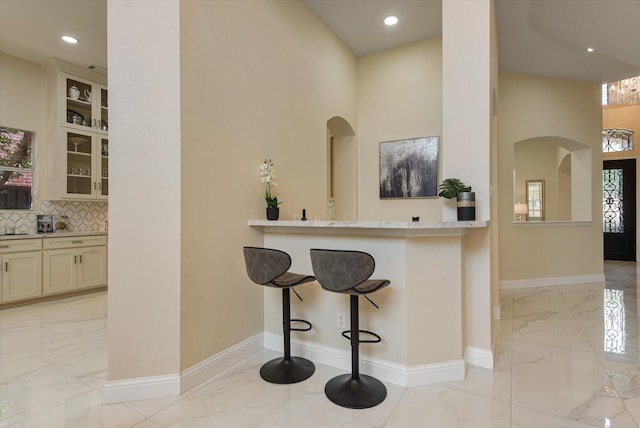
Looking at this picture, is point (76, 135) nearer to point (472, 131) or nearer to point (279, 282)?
point (279, 282)

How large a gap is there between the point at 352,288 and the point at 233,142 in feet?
4.91

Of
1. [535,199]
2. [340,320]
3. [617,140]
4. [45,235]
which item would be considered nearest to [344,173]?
[340,320]

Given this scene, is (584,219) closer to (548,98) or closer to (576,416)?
(548,98)

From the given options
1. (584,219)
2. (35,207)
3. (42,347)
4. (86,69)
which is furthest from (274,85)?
(584,219)

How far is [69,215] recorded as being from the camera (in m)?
4.96

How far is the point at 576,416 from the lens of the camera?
189 centimetres

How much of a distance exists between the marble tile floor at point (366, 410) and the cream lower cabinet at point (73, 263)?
122 centimetres

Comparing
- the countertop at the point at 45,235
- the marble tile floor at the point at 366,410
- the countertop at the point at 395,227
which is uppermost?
the countertop at the point at 395,227

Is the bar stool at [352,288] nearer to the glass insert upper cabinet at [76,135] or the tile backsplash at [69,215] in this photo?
the glass insert upper cabinet at [76,135]

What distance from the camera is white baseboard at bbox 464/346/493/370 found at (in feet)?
8.20

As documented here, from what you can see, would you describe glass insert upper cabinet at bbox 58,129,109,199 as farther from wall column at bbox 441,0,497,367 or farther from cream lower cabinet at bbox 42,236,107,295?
wall column at bbox 441,0,497,367

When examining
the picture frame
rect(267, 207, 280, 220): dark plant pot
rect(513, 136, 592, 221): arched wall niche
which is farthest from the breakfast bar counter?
the picture frame

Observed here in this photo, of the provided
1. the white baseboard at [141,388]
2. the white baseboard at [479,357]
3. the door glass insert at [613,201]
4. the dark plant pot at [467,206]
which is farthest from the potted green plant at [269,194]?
the door glass insert at [613,201]

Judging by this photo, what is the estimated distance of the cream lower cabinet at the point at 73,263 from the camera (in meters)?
4.38
